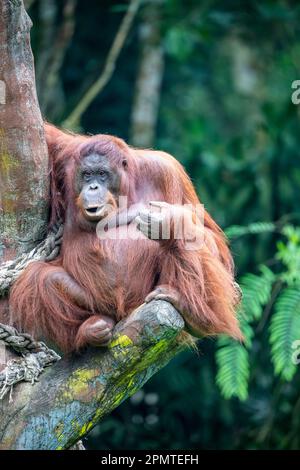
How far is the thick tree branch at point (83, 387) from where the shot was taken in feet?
11.5

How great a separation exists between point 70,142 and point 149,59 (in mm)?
4780

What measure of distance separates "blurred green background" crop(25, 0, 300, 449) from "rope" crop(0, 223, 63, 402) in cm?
230

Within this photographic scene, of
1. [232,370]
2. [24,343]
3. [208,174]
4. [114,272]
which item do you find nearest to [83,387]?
[24,343]

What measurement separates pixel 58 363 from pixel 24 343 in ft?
0.54

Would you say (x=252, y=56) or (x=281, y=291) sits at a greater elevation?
(x=252, y=56)

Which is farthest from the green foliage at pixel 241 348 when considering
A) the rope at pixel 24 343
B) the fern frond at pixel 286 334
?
the rope at pixel 24 343

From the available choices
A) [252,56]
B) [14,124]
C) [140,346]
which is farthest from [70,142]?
[252,56]

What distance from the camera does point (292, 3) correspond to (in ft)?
29.8

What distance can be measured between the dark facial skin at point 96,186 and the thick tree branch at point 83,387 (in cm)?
50

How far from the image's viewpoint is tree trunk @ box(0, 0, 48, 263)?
3.66 meters

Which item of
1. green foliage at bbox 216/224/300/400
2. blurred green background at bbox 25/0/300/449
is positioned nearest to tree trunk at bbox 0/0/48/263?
green foliage at bbox 216/224/300/400

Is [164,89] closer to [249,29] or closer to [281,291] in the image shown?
[249,29]

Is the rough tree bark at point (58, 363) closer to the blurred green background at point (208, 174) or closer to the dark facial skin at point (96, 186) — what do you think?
the dark facial skin at point (96, 186)

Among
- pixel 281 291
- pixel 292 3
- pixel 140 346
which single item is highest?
pixel 292 3
